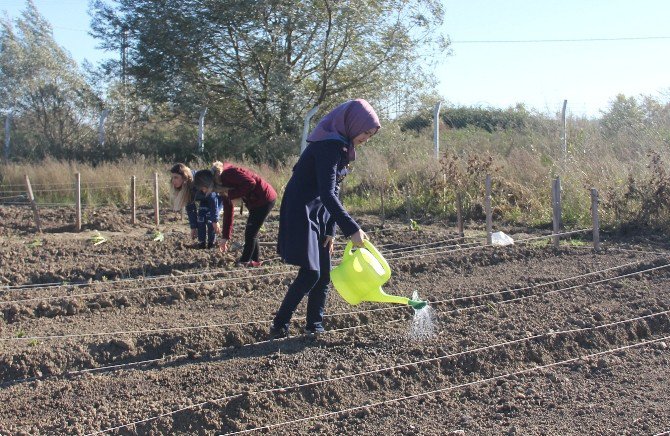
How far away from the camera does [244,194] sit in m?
7.43

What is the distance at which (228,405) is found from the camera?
4.10 meters

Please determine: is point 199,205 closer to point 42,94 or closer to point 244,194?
point 244,194

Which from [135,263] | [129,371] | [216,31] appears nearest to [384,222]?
[135,263]

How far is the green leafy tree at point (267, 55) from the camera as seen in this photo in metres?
18.5

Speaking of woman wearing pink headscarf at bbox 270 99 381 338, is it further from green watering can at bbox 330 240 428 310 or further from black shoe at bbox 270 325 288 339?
green watering can at bbox 330 240 428 310

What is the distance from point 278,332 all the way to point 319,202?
94 centimetres

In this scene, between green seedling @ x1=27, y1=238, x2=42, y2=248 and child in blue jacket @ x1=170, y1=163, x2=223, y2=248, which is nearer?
child in blue jacket @ x1=170, y1=163, x2=223, y2=248

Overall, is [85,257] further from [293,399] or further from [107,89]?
[107,89]

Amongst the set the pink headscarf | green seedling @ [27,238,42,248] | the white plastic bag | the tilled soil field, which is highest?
the pink headscarf

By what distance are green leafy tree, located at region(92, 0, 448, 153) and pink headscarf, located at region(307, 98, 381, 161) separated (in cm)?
1399

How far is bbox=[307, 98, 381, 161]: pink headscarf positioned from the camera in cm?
464

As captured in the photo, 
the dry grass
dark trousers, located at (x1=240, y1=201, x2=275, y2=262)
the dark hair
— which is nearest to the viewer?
the dark hair

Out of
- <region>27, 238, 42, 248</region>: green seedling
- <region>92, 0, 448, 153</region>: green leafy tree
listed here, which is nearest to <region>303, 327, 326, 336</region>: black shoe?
<region>27, 238, 42, 248</region>: green seedling

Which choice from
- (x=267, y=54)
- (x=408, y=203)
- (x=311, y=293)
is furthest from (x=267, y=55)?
(x=311, y=293)
